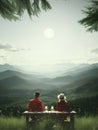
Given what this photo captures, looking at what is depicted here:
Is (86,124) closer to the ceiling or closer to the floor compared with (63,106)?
closer to the floor

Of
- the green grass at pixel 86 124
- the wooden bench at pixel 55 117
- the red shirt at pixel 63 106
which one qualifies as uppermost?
the red shirt at pixel 63 106

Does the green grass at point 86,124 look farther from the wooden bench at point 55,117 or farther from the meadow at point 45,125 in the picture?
the wooden bench at point 55,117

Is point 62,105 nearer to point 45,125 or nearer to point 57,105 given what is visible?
point 57,105

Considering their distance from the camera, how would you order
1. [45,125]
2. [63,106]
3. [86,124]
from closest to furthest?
[45,125], [86,124], [63,106]

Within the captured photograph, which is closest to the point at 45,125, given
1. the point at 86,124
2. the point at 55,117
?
the point at 55,117

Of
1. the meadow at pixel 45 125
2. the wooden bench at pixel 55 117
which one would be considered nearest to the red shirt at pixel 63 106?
the wooden bench at pixel 55 117

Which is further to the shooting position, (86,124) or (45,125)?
(86,124)

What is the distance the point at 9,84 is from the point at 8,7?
160 metres

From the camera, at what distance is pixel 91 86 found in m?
103

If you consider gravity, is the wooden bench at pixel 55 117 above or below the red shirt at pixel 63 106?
below

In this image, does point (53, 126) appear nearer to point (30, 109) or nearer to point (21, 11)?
point (30, 109)

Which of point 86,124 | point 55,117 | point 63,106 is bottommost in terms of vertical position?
point 86,124

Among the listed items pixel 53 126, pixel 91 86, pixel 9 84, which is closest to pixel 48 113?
pixel 53 126

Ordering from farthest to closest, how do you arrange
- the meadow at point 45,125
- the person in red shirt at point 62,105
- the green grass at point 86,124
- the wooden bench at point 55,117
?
the person in red shirt at point 62,105
the wooden bench at point 55,117
the green grass at point 86,124
the meadow at point 45,125
